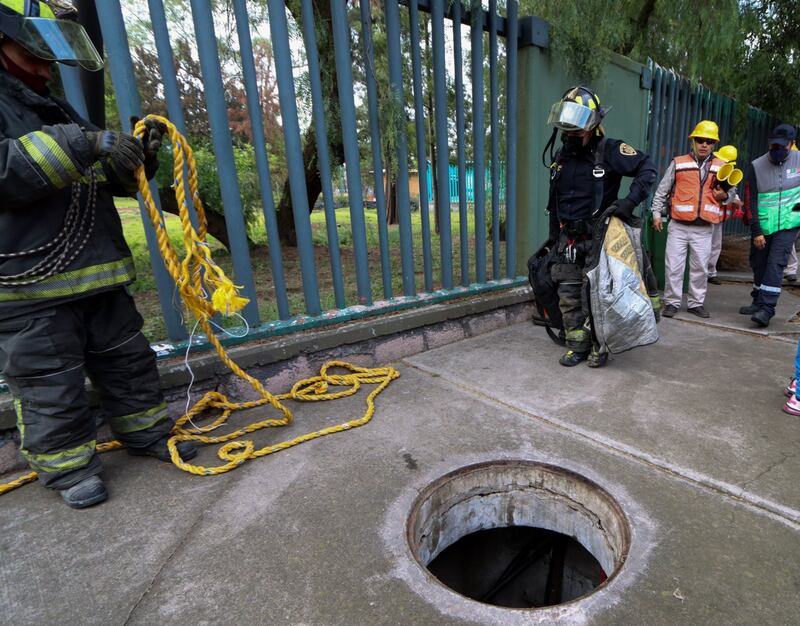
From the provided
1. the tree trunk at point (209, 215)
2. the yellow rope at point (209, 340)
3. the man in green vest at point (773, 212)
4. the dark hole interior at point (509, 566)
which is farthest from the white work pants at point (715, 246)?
the tree trunk at point (209, 215)

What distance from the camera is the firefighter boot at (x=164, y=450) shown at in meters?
2.32

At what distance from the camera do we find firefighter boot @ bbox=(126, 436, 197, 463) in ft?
7.62

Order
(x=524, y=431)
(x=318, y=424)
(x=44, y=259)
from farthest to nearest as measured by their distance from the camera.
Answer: (x=318, y=424) < (x=524, y=431) < (x=44, y=259)

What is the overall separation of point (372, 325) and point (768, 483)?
230 cm

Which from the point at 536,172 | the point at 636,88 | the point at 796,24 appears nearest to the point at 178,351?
the point at 536,172

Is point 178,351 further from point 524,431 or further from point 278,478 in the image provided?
point 524,431

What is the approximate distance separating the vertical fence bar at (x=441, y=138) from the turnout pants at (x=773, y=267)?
2744 mm

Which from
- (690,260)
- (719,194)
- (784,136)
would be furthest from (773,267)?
(784,136)

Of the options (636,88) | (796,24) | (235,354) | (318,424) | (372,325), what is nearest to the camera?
(318,424)

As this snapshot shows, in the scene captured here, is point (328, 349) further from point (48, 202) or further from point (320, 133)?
point (48, 202)

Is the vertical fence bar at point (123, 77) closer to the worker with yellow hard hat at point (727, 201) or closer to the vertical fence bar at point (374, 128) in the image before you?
the vertical fence bar at point (374, 128)

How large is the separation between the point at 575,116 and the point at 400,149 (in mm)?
1167

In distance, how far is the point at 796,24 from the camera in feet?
23.8

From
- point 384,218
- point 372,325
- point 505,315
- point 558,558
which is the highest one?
point 384,218
